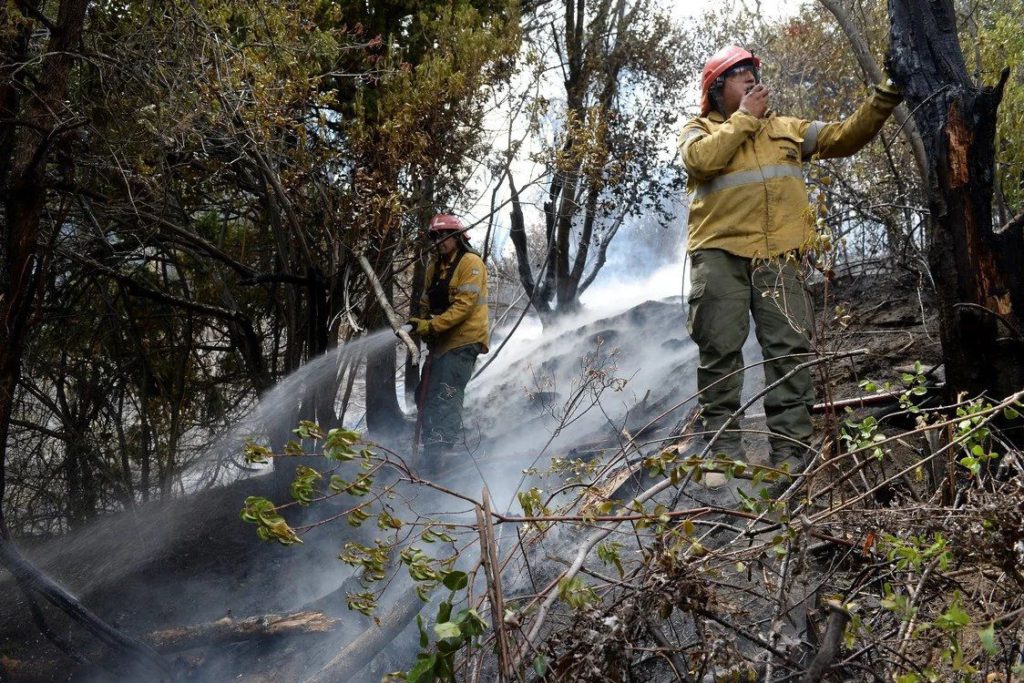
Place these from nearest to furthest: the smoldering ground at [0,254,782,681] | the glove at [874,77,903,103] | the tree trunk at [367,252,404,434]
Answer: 1. the glove at [874,77,903,103]
2. the smoldering ground at [0,254,782,681]
3. the tree trunk at [367,252,404,434]

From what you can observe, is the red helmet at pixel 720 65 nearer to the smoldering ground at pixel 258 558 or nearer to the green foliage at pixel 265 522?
the smoldering ground at pixel 258 558

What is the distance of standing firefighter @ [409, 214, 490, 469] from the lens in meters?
6.88

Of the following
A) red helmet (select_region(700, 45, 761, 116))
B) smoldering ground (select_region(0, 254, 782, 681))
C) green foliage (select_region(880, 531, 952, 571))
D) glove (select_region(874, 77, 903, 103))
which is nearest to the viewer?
green foliage (select_region(880, 531, 952, 571))

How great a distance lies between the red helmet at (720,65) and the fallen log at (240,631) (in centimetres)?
344

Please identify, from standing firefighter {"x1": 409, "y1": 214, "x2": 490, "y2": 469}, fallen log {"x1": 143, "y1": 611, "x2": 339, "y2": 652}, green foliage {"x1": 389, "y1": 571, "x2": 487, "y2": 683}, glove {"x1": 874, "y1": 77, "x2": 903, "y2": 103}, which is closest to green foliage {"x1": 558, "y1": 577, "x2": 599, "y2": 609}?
green foliage {"x1": 389, "y1": 571, "x2": 487, "y2": 683}

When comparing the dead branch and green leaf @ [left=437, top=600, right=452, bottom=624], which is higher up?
green leaf @ [left=437, top=600, right=452, bottom=624]

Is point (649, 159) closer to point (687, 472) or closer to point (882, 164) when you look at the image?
point (882, 164)

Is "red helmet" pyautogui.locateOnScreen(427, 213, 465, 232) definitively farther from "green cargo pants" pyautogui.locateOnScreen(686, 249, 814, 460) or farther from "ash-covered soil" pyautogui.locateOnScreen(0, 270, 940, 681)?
"green cargo pants" pyautogui.locateOnScreen(686, 249, 814, 460)

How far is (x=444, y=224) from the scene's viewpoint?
6.95 meters

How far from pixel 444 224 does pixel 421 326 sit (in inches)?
31.7

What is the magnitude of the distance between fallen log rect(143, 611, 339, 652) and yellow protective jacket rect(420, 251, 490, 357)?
8.21 feet

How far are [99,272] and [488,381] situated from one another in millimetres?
6923

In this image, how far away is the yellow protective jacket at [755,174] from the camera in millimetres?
4129

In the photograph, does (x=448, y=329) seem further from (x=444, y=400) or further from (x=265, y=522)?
(x=265, y=522)
